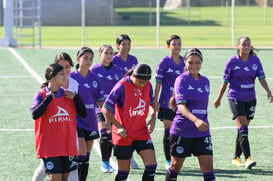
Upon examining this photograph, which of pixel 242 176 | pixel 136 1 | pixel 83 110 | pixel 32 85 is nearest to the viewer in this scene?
pixel 83 110

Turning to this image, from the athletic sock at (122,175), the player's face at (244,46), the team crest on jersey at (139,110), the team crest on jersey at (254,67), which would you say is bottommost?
the athletic sock at (122,175)

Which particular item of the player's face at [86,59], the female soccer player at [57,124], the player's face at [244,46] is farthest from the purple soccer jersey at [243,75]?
the female soccer player at [57,124]

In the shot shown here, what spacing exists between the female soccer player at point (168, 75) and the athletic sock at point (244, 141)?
113 centimetres

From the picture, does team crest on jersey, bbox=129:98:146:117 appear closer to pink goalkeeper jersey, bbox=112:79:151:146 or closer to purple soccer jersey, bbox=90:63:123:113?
pink goalkeeper jersey, bbox=112:79:151:146

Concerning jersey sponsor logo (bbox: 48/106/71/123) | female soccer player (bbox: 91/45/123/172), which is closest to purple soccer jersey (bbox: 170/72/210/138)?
jersey sponsor logo (bbox: 48/106/71/123)

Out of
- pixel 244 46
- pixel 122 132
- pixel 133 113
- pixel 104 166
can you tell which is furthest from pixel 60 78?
pixel 244 46

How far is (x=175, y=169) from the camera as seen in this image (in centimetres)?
1057

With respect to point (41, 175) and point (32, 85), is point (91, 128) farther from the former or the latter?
point (32, 85)

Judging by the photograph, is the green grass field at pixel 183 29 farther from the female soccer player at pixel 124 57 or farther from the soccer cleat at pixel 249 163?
the soccer cleat at pixel 249 163

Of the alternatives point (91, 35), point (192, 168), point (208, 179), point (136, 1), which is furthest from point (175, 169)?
point (136, 1)

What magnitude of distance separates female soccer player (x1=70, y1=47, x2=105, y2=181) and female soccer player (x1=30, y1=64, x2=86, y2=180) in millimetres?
1363

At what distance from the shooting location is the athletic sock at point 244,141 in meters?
12.9

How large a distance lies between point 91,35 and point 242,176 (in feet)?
109

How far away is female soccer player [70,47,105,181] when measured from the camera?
433 inches
